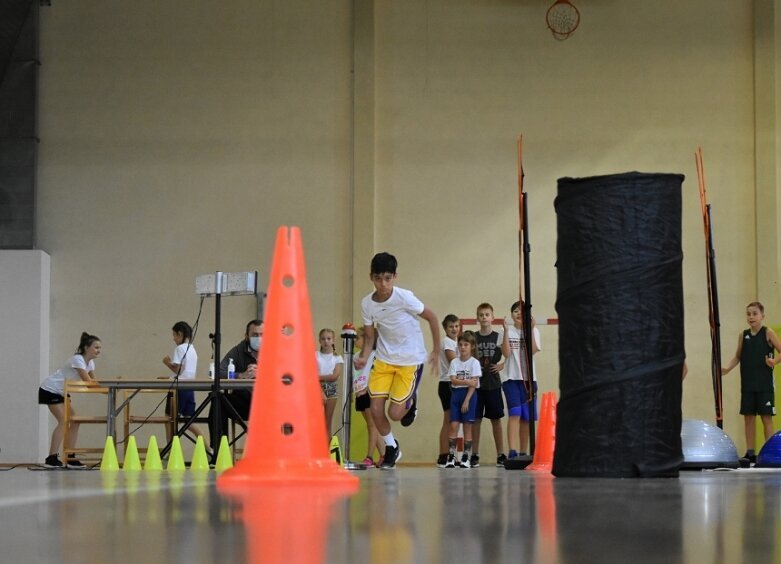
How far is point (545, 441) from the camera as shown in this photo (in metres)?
9.13

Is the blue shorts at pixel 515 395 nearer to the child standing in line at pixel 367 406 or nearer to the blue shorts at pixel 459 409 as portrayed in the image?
the blue shorts at pixel 459 409

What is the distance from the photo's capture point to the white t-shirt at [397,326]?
363 inches

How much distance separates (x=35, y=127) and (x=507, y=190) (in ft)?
22.3

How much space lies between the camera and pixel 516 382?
13172 millimetres

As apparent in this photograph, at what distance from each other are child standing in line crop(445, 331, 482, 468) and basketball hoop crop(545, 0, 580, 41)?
5539 millimetres

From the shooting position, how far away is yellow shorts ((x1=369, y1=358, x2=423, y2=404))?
937 centimetres

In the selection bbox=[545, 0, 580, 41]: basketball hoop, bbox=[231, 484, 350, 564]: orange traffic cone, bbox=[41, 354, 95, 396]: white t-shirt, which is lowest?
bbox=[231, 484, 350, 564]: orange traffic cone

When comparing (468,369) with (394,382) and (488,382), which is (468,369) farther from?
(394,382)

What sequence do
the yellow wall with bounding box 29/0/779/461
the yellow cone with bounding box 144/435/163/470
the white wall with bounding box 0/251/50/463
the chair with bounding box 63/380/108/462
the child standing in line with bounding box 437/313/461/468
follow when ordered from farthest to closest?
the yellow wall with bounding box 29/0/779/461 < the white wall with bounding box 0/251/50/463 < the child standing in line with bounding box 437/313/461/468 < the chair with bounding box 63/380/108/462 < the yellow cone with bounding box 144/435/163/470

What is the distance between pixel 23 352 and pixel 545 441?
30.7ft

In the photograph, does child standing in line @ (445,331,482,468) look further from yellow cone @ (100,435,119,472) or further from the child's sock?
yellow cone @ (100,435,119,472)

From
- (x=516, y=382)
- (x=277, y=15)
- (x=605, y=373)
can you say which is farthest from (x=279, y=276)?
(x=277, y=15)

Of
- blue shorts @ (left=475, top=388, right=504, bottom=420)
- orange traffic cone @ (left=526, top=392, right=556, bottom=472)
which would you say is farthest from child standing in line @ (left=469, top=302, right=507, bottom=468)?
orange traffic cone @ (left=526, top=392, right=556, bottom=472)

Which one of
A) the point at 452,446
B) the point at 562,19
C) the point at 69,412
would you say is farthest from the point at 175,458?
the point at 562,19
